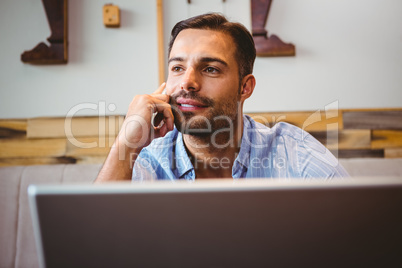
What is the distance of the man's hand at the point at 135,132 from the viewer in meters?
1.01

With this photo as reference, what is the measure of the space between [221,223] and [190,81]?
947mm

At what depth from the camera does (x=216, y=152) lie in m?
1.45

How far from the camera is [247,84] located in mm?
1547

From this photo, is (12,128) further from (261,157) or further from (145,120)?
(261,157)

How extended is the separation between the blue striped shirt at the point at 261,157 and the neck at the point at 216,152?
0.03 meters

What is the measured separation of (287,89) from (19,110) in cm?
156

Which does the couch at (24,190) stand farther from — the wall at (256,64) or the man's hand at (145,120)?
the man's hand at (145,120)

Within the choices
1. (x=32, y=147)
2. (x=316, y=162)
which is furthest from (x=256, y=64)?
(x=32, y=147)

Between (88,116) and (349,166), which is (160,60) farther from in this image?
(349,166)

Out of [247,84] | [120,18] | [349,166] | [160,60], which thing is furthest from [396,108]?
[120,18]

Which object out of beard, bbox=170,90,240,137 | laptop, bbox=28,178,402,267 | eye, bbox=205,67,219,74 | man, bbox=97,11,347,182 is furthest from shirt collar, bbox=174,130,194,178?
laptop, bbox=28,178,402,267

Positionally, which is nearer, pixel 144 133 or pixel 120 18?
pixel 144 133

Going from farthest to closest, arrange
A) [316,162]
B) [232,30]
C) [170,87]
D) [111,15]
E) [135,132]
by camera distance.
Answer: [111,15] → [232,30] → [170,87] → [316,162] → [135,132]

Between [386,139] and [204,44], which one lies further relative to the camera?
[386,139]
